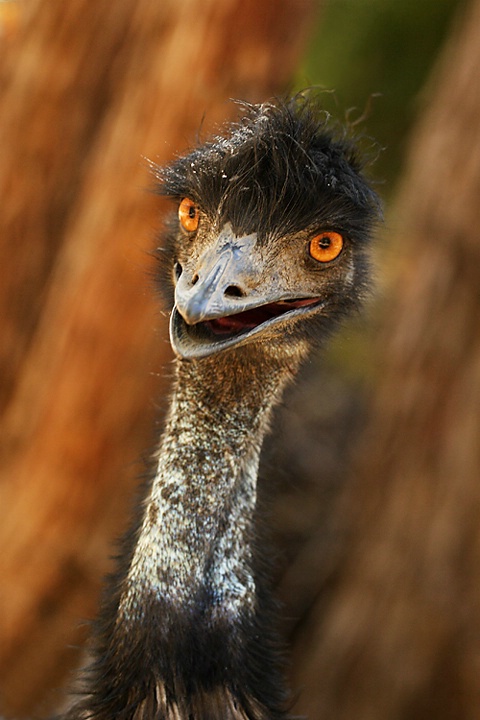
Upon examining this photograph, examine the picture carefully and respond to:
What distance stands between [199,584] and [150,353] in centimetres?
216

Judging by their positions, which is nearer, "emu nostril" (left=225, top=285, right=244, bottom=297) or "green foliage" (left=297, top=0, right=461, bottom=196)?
"emu nostril" (left=225, top=285, right=244, bottom=297)

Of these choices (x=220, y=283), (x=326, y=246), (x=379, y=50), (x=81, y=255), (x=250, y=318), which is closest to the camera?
(x=220, y=283)

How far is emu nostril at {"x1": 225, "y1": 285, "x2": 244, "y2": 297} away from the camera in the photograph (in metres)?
1.86


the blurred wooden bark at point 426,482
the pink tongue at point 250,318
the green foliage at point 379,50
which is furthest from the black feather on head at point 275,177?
the green foliage at point 379,50

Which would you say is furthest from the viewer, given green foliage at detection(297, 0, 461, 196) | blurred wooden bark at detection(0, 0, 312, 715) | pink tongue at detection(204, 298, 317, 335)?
green foliage at detection(297, 0, 461, 196)

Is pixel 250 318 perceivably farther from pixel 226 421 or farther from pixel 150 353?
pixel 150 353

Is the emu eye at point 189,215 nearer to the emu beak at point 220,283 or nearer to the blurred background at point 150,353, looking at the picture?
the emu beak at point 220,283

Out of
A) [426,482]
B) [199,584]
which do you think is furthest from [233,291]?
[426,482]

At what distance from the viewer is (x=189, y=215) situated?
2.15m

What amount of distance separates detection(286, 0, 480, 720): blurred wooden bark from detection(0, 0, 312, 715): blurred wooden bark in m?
0.88

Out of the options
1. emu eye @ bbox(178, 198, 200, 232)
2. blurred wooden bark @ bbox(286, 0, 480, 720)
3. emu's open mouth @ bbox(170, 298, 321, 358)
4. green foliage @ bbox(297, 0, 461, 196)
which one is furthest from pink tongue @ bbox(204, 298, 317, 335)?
green foliage @ bbox(297, 0, 461, 196)

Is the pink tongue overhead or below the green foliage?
below

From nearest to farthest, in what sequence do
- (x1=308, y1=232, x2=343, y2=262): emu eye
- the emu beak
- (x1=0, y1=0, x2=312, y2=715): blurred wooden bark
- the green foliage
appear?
the emu beak → (x1=308, y1=232, x2=343, y2=262): emu eye → (x1=0, y1=0, x2=312, y2=715): blurred wooden bark → the green foliage

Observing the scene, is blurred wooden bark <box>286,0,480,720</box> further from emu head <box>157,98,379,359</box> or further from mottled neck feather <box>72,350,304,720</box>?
mottled neck feather <box>72,350,304,720</box>
